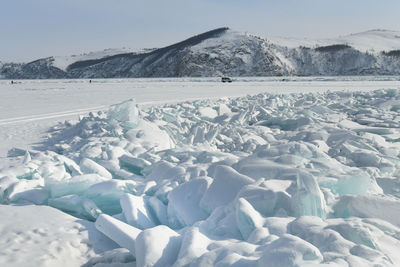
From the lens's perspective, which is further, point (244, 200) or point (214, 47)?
point (214, 47)

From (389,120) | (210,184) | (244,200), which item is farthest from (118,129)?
(389,120)

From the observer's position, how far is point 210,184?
7.58ft

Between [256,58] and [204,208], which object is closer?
[204,208]

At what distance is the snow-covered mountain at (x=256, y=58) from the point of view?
85.0 metres

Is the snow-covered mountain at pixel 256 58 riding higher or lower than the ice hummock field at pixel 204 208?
higher

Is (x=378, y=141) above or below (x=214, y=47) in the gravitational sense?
below

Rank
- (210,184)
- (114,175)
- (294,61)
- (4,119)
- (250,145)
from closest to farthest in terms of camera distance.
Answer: (210,184), (114,175), (250,145), (4,119), (294,61)

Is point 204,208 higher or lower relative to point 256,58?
lower

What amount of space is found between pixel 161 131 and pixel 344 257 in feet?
12.0

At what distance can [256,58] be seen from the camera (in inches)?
3430

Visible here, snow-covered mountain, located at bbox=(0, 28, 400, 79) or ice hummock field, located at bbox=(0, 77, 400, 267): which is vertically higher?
snow-covered mountain, located at bbox=(0, 28, 400, 79)

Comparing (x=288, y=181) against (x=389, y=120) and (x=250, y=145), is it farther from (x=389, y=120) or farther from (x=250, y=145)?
(x=389, y=120)

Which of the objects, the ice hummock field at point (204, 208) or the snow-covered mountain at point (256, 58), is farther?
the snow-covered mountain at point (256, 58)

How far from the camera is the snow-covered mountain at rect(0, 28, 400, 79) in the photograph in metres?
85.0
